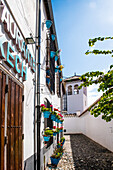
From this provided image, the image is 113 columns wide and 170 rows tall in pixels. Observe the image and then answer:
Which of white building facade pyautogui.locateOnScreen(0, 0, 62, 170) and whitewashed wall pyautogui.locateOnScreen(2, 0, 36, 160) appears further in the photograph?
whitewashed wall pyautogui.locateOnScreen(2, 0, 36, 160)

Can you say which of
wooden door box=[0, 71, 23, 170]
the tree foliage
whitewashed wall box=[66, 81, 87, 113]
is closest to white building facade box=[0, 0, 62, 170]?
wooden door box=[0, 71, 23, 170]

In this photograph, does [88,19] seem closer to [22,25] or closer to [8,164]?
[22,25]

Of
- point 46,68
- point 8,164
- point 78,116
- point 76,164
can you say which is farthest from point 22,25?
point 78,116

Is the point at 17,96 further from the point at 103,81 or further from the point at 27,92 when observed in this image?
the point at 103,81

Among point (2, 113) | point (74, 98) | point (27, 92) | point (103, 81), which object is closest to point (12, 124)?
point (2, 113)

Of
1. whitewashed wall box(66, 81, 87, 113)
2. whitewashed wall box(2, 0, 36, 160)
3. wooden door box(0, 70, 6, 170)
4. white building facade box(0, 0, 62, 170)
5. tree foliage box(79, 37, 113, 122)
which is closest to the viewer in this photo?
wooden door box(0, 70, 6, 170)

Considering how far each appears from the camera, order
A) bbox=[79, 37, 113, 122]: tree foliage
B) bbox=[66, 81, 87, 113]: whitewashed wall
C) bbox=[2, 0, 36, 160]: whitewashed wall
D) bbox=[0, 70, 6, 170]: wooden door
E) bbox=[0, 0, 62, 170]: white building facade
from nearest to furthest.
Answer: bbox=[0, 70, 6, 170]: wooden door
bbox=[0, 0, 62, 170]: white building facade
bbox=[2, 0, 36, 160]: whitewashed wall
bbox=[79, 37, 113, 122]: tree foliage
bbox=[66, 81, 87, 113]: whitewashed wall

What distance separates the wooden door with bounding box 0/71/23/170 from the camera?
2.81 meters

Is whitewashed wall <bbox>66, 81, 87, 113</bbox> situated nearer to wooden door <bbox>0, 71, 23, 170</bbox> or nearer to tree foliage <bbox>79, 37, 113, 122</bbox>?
tree foliage <bbox>79, 37, 113, 122</bbox>

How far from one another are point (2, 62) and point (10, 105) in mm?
681

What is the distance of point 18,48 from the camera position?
11.7ft

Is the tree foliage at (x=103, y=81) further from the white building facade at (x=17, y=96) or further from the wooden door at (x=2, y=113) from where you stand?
the wooden door at (x=2, y=113)

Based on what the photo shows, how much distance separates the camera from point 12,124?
3268mm

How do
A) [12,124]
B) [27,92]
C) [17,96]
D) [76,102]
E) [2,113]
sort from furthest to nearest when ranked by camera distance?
[76,102] → [27,92] → [17,96] → [12,124] → [2,113]
